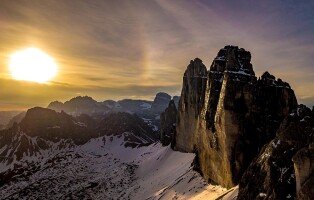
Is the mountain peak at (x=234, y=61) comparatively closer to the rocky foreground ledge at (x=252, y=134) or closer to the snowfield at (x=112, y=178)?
the rocky foreground ledge at (x=252, y=134)

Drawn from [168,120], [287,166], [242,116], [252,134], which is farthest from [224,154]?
[168,120]

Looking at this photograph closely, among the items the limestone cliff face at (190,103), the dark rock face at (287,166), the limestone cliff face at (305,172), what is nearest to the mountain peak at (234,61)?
the dark rock face at (287,166)

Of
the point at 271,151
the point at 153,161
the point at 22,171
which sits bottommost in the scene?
the point at 22,171

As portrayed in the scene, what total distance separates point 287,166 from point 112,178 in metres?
87.6

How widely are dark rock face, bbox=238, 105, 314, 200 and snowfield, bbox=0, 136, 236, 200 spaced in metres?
6.63

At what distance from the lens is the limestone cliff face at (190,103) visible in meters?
96.5

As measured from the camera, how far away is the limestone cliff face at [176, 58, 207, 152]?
96469 mm

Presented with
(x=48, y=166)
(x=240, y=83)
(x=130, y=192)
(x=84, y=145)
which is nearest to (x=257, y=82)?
(x=240, y=83)

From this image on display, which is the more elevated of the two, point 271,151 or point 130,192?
point 271,151

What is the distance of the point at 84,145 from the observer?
19100cm

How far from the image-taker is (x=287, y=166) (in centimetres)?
2988

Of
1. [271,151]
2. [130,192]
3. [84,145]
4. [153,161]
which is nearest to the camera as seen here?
[271,151]

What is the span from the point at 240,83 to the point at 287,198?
23.0 m

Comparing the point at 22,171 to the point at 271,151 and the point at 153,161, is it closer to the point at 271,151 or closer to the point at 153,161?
the point at 153,161
